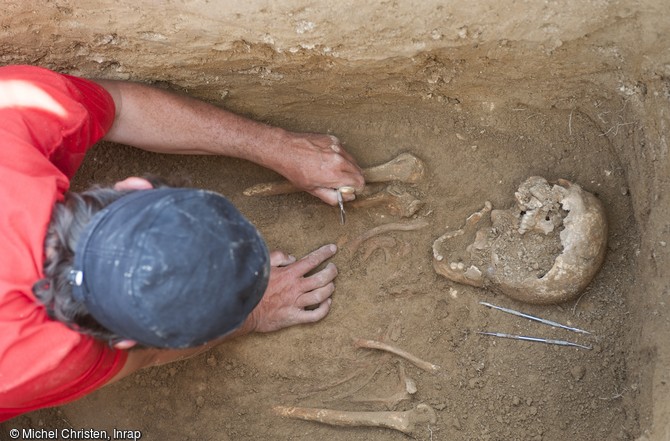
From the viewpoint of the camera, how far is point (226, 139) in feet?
8.93

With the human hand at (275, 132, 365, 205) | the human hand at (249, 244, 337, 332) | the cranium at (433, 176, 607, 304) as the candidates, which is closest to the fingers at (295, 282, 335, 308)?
the human hand at (249, 244, 337, 332)

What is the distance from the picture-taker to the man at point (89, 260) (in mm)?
1653

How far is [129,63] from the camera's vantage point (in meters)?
2.60

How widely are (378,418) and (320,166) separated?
974 millimetres

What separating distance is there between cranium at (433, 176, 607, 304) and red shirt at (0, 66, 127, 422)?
130 centimetres

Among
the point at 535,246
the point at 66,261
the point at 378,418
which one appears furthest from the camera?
the point at 378,418

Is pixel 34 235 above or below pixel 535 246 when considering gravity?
above

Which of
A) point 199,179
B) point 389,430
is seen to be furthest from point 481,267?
point 199,179

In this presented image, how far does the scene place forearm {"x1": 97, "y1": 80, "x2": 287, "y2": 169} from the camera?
2.54m

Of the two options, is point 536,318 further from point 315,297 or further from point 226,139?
point 226,139

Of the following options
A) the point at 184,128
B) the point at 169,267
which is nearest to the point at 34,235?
the point at 169,267

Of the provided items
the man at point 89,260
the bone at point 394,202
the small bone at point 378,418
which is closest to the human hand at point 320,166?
the bone at point 394,202

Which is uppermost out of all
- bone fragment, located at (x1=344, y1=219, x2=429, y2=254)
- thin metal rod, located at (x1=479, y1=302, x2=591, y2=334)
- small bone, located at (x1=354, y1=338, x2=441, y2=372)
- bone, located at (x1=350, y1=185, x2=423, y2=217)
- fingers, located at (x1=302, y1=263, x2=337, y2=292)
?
bone, located at (x1=350, y1=185, x2=423, y2=217)

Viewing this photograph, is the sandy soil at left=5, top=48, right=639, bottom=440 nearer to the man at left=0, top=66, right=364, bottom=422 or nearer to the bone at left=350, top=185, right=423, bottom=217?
the bone at left=350, top=185, right=423, bottom=217
